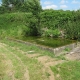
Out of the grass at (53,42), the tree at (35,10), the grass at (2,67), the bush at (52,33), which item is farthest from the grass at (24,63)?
the tree at (35,10)

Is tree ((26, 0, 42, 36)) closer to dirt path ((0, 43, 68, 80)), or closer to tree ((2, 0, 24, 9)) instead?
dirt path ((0, 43, 68, 80))

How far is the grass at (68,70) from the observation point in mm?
6328

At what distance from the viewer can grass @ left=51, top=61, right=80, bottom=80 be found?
249 inches

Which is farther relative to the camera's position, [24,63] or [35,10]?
[35,10]

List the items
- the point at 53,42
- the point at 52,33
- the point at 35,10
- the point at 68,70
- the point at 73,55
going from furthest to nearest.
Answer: the point at 35,10, the point at 52,33, the point at 53,42, the point at 73,55, the point at 68,70

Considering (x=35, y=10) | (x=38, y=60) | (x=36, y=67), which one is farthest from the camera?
(x=35, y=10)

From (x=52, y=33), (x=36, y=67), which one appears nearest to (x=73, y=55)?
(x=36, y=67)

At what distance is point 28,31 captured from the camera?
16.2m

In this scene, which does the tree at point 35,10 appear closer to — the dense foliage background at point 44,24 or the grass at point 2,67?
the dense foliage background at point 44,24

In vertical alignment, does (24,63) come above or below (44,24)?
below

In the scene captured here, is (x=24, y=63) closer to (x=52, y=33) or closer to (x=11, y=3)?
(x=52, y=33)

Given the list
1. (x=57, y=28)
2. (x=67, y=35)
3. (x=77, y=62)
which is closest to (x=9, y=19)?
(x=57, y=28)

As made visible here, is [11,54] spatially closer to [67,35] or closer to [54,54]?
[54,54]

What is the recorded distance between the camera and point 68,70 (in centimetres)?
691
